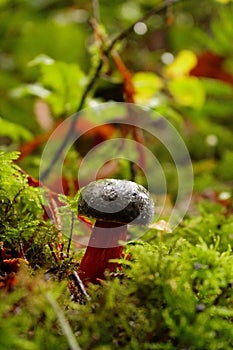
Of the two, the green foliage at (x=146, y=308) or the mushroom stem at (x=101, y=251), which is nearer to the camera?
the green foliage at (x=146, y=308)

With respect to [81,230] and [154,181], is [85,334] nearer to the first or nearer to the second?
[81,230]

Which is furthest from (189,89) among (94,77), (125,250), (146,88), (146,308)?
(146,308)

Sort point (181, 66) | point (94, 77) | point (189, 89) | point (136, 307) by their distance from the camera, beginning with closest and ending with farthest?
1. point (136, 307)
2. point (94, 77)
3. point (189, 89)
4. point (181, 66)

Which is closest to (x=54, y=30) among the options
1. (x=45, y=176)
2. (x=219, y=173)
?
(x=219, y=173)

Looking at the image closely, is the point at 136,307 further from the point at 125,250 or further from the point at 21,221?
the point at 21,221

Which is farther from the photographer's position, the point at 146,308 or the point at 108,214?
the point at 108,214

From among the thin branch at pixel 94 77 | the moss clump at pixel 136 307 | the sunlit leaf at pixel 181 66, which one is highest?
the sunlit leaf at pixel 181 66

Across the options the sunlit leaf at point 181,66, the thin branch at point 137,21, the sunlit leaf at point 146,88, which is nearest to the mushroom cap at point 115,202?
the thin branch at point 137,21

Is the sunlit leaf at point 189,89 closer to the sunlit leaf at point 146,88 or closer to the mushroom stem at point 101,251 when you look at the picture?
the sunlit leaf at point 146,88

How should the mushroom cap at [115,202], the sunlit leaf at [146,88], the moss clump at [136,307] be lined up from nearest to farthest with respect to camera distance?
the moss clump at [136,307]
the mushroom cap at [115,202]
the sunlit leaf at [146,88]
